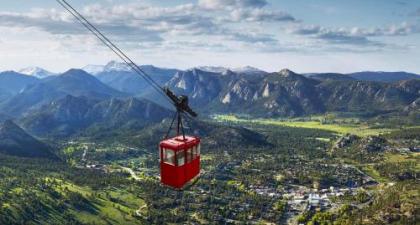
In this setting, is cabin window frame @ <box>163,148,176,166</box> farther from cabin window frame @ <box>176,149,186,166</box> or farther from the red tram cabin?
cabin window frame @ <box>176,149,186,166</box>

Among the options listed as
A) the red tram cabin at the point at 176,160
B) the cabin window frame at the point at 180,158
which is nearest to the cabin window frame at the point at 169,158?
the red tram cabin at the point at 176,160

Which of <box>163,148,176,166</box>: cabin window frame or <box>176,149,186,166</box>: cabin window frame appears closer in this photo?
<box>163,148,176,166</box>: cabin window frame

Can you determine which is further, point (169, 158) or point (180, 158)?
point (180, 158)

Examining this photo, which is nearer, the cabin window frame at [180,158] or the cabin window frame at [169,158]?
the cabin window frame at [169,158]

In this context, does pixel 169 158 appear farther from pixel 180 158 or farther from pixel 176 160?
pixel 180 158

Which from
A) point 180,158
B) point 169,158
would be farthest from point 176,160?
point 169,158

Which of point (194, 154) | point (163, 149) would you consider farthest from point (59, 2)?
point (194, 154)

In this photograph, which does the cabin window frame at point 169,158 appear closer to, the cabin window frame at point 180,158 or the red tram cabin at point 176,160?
the red tram cabin at point 176,160

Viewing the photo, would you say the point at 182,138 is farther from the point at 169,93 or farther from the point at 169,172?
the point at 169,93

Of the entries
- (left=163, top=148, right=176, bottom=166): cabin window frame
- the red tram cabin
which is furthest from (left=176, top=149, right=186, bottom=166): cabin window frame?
(left=163, top=148, right=176, bottom=166): cabin window frame
